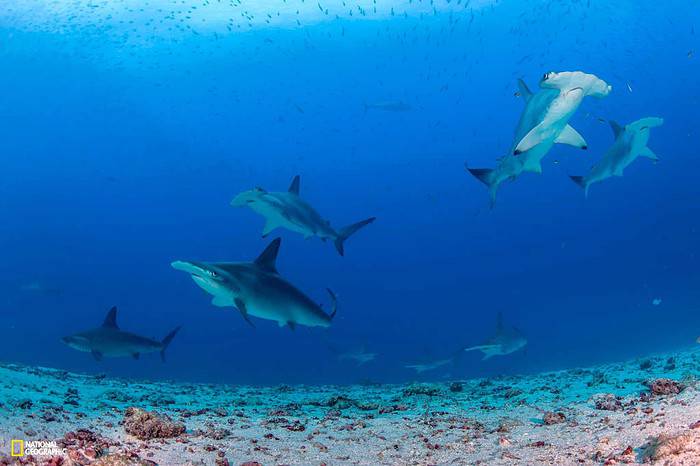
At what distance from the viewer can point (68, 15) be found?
133ft

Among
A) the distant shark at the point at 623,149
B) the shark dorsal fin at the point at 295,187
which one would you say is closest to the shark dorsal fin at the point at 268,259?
the shark dorsal fin at the point at 295,187

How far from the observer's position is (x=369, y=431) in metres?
5.12

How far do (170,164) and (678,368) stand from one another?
90.6m

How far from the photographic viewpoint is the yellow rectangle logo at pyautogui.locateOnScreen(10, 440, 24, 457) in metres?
3.28

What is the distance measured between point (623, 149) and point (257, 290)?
301 inches

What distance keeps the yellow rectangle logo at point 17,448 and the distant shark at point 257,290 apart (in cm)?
213

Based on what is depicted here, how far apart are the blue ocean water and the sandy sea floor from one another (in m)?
19.6

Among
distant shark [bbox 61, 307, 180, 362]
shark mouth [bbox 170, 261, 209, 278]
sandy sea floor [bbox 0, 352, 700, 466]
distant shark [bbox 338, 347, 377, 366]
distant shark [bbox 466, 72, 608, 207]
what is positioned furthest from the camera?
distant shark [bbox 338, 347, 377, 366]

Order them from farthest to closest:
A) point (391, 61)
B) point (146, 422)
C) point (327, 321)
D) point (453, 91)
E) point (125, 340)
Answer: point (453, 91), point (391, 61), point (125, 340), point (327, 321), point (146, 422)

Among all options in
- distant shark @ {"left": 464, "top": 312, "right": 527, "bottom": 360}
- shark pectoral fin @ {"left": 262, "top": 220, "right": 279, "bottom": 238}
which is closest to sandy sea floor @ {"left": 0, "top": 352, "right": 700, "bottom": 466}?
shark pectoral fin @ {"left": 262, "top": 220, "right": 279, "bottom": 238}

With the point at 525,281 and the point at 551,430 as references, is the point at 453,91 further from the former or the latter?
the point at 551,430

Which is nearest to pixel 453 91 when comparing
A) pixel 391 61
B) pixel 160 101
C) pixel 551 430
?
pixel 391 61

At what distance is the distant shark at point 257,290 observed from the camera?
5.54m

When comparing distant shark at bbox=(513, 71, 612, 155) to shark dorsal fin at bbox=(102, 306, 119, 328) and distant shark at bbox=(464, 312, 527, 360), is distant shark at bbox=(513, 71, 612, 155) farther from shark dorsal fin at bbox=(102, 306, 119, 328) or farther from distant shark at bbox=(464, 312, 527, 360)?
distant shark at bbox=(464, 312, 527, 360)
